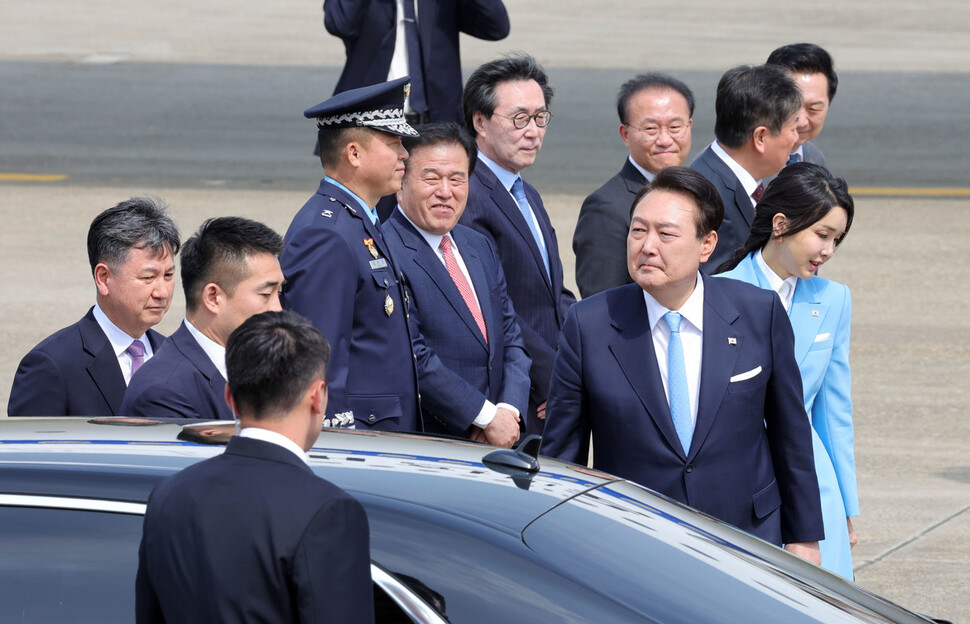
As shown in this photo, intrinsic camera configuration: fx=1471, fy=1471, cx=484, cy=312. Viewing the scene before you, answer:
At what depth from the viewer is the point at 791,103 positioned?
19.4 ft

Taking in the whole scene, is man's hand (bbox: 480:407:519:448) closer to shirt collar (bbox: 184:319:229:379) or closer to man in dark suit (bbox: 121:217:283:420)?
man in dark suit (bbox: 121:217:283:420)

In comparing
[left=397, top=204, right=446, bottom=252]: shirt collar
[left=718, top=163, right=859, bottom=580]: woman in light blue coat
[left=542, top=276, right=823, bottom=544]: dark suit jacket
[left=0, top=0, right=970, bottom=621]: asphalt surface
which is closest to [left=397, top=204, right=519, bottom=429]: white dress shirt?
[left=397, top=204, right=446, bottom=252]: shirt collar

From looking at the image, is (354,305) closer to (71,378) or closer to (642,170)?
(71,378)

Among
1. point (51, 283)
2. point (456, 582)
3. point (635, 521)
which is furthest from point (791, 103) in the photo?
point (51, 283)

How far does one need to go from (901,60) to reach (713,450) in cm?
1963

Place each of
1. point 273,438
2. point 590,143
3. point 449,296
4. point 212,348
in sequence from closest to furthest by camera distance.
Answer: point 273,438
point 212,348
point 449,296
point 590,143

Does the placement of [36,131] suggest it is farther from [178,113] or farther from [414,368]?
[414,368]

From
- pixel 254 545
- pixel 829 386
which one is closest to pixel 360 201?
pixel 829 386

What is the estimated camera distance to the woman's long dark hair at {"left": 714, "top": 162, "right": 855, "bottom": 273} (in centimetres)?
480

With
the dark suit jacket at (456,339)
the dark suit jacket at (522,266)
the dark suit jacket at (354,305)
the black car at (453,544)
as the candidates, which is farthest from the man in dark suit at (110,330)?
the dark suit jacket at (522,266)

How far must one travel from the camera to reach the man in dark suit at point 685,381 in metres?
4.23

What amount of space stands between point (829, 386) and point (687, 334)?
2.52ft

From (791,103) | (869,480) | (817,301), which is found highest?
(791,103)

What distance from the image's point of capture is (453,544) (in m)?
2.77
